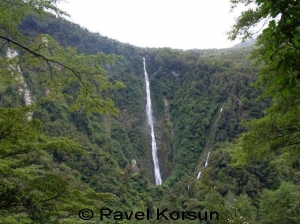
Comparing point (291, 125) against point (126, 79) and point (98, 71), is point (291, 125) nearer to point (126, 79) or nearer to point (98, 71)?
point (98, 71)

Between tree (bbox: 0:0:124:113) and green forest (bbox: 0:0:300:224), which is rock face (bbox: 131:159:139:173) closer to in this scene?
green forest (bbox: 0:0:300:224)

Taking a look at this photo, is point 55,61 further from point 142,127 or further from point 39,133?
point 142,127

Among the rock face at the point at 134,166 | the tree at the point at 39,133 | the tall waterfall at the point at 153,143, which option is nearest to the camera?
the tree at the point at 39,133

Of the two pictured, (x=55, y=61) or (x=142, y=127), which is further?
(x=142, y=127)

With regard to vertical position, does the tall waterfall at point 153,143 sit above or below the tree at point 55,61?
above

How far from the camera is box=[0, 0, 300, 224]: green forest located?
14.9ft

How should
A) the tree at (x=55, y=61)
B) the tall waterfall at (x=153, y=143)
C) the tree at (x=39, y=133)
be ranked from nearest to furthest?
1. the tree at (x=39, y=133)
2. the tree at (x=55, y=61)
3. the tall waterfall at (x=153, y=143)

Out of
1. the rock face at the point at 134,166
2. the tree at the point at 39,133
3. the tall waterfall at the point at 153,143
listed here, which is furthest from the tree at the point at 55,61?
the tall waterfall at the point at 153,143

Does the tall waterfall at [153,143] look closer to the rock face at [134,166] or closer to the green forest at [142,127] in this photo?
the green forest at [142,127]

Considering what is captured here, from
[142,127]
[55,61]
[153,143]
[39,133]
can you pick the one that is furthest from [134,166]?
[39,133]

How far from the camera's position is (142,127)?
5697cm

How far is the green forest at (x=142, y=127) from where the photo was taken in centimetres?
453

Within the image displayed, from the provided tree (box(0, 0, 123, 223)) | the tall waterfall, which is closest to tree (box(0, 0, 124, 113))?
tree (box(0, 0, 123, 223))

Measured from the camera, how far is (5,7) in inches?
215
